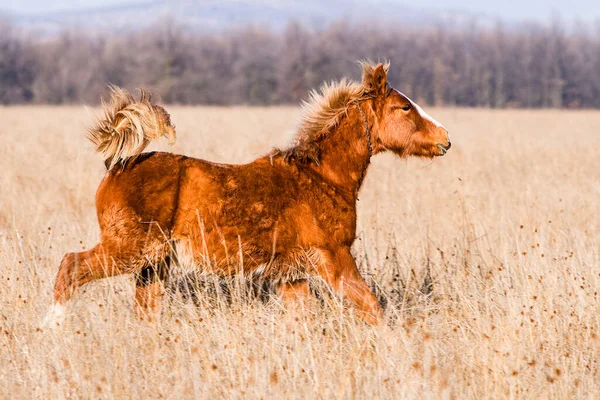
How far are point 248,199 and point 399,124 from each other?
1.16 meters

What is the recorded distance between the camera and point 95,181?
11.2 m

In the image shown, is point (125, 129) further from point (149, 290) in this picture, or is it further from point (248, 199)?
point (149, 290)

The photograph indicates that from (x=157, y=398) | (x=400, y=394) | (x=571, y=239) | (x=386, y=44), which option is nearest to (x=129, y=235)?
(x=157, y=398)

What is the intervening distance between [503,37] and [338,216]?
8703 centimetres

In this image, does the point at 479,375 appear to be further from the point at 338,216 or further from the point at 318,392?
the point at 338,216

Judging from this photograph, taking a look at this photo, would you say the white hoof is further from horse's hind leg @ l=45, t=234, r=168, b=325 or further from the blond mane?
the blond mane

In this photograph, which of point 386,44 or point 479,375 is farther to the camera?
Result: point 386,44

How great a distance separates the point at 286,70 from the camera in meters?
63.3

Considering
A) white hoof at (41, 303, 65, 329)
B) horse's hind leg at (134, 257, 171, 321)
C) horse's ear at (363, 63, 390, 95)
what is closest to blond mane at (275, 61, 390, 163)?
horse's ear at (363, 63, 390, 95)

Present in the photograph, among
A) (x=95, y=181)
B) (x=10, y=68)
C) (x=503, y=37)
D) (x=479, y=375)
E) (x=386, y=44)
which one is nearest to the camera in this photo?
(x=479, y=375)

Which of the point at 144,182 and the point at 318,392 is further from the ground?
the point at 144,182

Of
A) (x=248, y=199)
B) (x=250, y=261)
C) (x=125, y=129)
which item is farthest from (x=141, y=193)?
(x=250, y=261)

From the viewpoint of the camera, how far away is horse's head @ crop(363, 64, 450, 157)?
531cm

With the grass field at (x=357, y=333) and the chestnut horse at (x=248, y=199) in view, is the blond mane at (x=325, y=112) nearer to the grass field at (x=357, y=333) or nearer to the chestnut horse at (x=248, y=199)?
the chestnut horse at (x=248, y=199)
